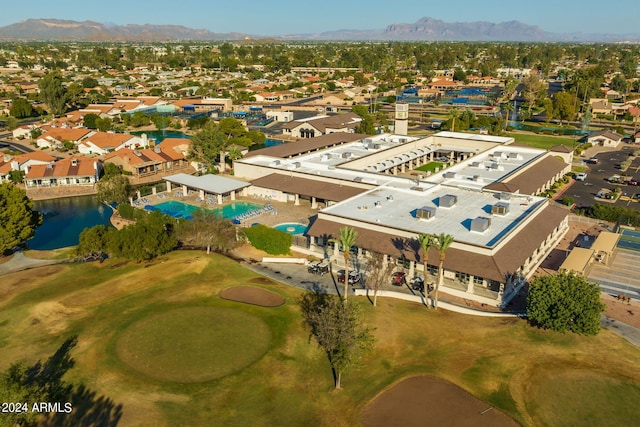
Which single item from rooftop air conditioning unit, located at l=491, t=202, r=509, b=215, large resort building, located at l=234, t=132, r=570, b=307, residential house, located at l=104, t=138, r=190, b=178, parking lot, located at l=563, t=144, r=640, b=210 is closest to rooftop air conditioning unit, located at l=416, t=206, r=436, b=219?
large resort building, located at l=234, t=132, r=570, b=307

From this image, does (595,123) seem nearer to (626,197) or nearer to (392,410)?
(626,197)

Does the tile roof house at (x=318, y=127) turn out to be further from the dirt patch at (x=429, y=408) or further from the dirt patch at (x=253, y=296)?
the dirt patch at (x=429, y=408)

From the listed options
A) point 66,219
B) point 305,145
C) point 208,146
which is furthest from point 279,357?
point 305,145

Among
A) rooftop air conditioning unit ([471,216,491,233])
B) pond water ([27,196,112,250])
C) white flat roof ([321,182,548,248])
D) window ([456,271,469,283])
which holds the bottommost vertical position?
pond water ([27,196,112,250])

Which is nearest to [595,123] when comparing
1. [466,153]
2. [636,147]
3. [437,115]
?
[636,147]

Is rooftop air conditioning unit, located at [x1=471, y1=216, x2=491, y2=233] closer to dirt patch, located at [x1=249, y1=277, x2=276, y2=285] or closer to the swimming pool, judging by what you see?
dirt patch, located at [x1=249, y1=277, x2=276, y2=285]

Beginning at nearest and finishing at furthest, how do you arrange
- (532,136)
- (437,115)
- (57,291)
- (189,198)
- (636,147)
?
(57,291)
(189,198)
(636,147)
(532,136)
(437,115)

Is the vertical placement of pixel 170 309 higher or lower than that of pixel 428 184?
lower

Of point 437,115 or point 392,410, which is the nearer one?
point 392,410
